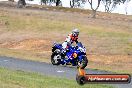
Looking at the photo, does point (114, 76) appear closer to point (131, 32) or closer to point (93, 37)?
point (93, 37)

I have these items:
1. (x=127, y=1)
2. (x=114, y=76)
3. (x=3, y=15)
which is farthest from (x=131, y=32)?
(x=127, y=1)

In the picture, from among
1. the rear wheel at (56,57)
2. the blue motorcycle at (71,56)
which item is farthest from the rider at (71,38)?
the rear wheel at (56,57)

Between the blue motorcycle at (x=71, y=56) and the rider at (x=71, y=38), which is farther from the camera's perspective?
the blue motorcycle at (x=71, y=56)

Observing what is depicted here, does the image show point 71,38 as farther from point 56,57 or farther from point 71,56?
point 56,57

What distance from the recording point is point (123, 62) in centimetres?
2931

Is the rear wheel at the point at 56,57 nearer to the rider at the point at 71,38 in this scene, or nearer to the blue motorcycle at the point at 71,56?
the blue motorcycle at the point at 71,56

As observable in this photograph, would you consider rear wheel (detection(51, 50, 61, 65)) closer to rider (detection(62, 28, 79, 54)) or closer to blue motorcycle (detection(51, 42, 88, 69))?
blue motorcycle (detection(51, 42, 88, 69))

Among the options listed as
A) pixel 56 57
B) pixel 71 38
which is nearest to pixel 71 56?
pixel 56 57

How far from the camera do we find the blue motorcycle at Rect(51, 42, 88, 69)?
19438 millimetres

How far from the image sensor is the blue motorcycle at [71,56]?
765 inches

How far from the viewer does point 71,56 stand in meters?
20.2

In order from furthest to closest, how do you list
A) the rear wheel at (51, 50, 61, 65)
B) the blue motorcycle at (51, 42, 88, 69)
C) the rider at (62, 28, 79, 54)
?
the rear wheel at (51, 50, 61, 65) < the blue motorcycle at (51, 42, 88, 69) < the rider at (62, 28, 79, 54)

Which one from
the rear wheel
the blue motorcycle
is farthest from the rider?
the rear wheel

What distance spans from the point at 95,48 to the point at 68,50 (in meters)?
14.8
